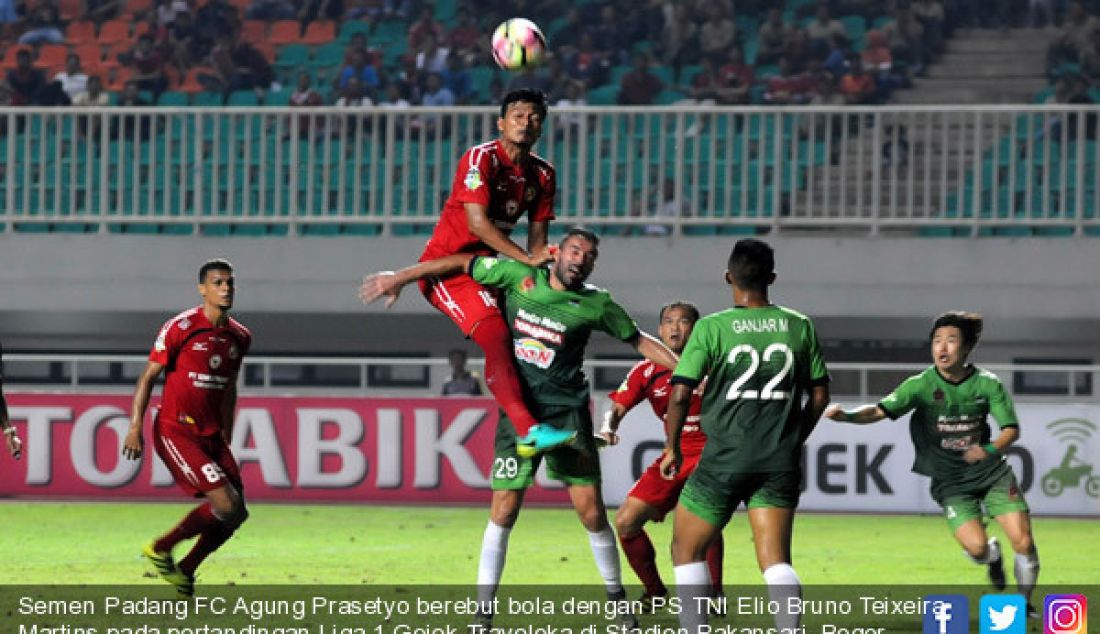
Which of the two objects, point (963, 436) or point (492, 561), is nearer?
point (492, 561)

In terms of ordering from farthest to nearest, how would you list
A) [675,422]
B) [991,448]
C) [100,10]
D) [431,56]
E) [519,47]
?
[100,10] → [431,56] → [519,47] → [991,448] → [675,422]

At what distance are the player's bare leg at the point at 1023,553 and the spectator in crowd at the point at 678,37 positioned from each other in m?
13.8

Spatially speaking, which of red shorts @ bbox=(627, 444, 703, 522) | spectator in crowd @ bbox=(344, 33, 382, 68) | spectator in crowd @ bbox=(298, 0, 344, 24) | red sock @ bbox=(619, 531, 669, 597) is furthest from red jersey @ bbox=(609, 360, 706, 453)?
spectator in crowd @ bbox=(298, 0, 344, 24)

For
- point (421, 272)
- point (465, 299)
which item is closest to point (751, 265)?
point (465, 299)

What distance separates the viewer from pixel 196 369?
12352mm

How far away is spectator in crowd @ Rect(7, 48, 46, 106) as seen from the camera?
25094 mm

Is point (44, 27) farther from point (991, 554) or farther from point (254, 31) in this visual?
point (991, 554)

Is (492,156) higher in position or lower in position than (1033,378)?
higher

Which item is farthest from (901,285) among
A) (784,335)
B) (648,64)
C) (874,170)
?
(784,335)

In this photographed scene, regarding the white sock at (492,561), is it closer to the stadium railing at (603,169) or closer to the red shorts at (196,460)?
the red shorts at (196,460)

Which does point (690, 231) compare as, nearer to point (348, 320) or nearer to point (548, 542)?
point (348, 320)

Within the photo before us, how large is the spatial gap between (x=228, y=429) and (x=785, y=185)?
1021cm

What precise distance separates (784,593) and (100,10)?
1984 centimetres

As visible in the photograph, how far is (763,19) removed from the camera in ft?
82.1
